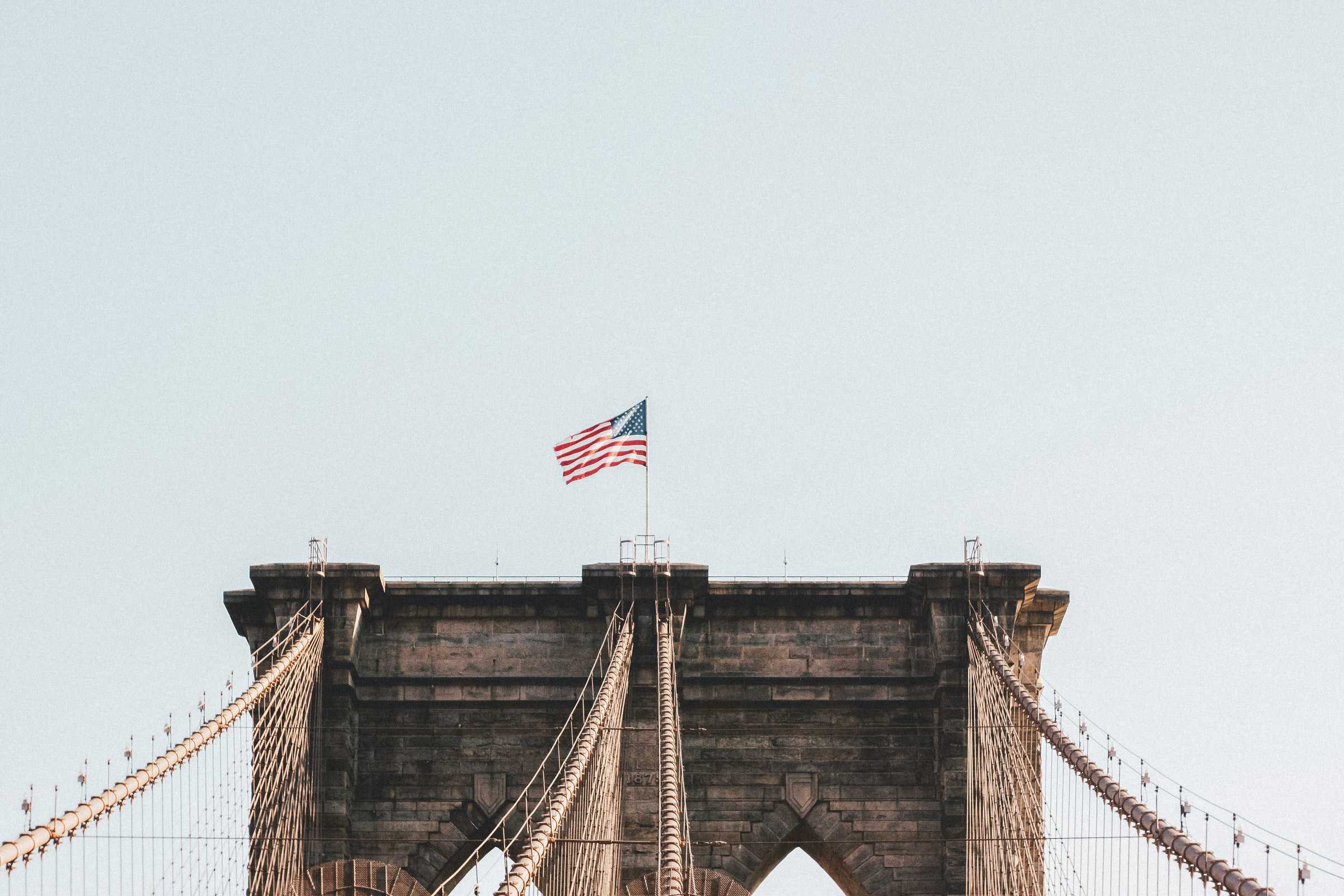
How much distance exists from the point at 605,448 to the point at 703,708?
5480 millimetres

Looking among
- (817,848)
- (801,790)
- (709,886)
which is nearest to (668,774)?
(709,886)

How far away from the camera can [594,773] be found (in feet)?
137

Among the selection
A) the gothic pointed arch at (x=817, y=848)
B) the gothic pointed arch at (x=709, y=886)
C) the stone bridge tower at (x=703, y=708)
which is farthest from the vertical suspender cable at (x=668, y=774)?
the gothic pointed arch at (x=817, y=848)

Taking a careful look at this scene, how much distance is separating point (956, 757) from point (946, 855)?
1642 millimetres

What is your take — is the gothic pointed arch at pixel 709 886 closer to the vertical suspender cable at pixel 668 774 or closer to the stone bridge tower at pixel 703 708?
the vertical suspender cable at pixel 668 774

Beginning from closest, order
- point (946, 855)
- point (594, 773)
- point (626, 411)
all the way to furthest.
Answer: point (594, 773), point (946, 855), point (626, 411)

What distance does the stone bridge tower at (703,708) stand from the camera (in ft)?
150

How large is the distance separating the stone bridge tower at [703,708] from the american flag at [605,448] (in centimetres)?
287

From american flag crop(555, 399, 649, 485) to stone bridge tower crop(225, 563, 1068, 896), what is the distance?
287cm

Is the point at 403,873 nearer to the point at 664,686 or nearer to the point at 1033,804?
the point at 664,686

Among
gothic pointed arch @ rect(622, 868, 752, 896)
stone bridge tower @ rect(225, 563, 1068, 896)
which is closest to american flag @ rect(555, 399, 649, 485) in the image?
stone bridge tower @ rect(225, 563, 1068, 896)

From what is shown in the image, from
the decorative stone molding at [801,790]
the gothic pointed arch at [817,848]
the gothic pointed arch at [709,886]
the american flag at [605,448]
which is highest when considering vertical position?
the american flag at [605,448]

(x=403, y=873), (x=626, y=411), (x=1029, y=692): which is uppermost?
(x=626, y=411)

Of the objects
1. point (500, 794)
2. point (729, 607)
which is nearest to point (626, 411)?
point (729, 607)
